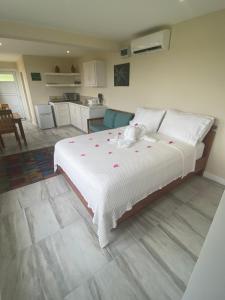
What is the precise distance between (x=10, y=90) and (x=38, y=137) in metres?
3.55

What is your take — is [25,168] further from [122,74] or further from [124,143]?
[122,74]

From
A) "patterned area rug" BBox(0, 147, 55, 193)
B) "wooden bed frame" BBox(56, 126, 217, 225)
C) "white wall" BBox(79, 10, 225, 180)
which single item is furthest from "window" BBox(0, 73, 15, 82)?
"wooden bed frame" BBox(56, 126, 217, 225)

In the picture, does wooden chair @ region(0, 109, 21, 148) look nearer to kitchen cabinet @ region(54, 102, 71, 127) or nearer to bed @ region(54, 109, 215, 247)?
kitchen cabinet @ region(54, 102, 71, 127)

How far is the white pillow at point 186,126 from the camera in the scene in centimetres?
221

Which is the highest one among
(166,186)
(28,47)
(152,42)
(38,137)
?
(28,47)

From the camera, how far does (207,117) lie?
7.47 ft

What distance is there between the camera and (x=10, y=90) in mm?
6586

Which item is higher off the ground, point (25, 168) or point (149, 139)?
point (149, 139)

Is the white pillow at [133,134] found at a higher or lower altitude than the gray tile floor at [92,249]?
higher

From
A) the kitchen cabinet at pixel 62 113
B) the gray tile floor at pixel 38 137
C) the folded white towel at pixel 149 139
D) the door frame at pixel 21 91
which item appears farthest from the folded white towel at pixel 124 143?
the door frame at pixel 21 91

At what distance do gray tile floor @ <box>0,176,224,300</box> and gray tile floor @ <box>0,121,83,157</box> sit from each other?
6.25ft

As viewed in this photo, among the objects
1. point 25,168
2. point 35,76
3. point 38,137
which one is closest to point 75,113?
point 38,137

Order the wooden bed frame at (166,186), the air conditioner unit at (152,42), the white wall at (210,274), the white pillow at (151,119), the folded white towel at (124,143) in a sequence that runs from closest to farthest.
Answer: the white wall at (210,274) → the wooden bed frame at (166,186) → the folded white towel at (124,143) → the air conditioner unit at (152,42) → the white pillow at (151,119)

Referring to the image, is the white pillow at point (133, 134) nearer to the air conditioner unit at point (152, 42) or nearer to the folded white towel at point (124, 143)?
the folded white towel at point (124, 143)
